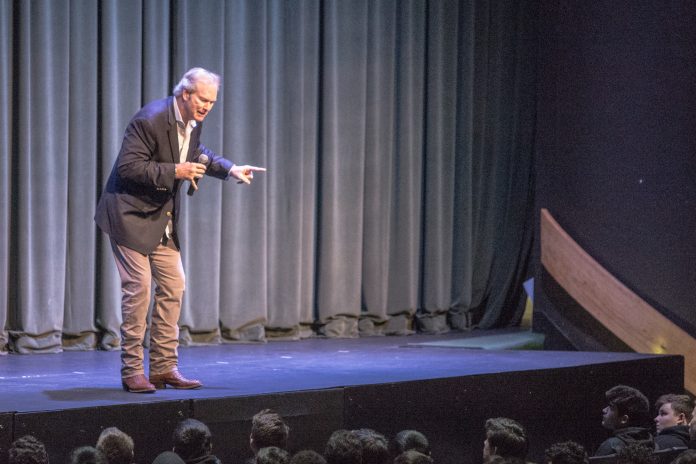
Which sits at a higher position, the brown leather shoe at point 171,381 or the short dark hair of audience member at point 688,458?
the short dark hair of audience member at point 688,458

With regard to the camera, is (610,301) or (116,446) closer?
(116,446)

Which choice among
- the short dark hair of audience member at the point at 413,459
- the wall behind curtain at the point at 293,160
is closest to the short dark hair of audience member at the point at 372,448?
the short dark hair of audience member at the point at 413,459

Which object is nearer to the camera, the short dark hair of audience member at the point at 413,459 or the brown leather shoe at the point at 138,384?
the short dark hair of audience member at the point at 413,459

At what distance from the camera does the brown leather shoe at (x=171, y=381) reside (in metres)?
3.96

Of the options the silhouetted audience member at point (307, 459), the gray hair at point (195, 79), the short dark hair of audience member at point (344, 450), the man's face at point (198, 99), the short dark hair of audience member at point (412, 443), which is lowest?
the short dark hair of audience member at point (412, 443)

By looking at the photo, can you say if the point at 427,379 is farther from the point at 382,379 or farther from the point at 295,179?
the point at 295,179

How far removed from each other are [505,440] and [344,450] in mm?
637

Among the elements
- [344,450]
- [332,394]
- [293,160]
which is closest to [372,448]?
[344,450]

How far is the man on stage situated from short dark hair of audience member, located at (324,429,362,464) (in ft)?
3.58

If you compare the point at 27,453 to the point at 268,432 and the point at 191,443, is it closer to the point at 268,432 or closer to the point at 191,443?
the point at 191,443

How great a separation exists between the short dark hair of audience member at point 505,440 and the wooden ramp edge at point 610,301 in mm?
2779

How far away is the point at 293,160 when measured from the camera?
22.0 ft

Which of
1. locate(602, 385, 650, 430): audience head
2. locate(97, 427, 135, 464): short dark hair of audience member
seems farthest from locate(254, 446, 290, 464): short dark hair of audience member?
locate(602, 385, 650, 430): audience head

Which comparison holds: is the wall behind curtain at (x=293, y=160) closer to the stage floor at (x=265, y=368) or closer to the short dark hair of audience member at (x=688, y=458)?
the stage floor at (x=265, y=368)
